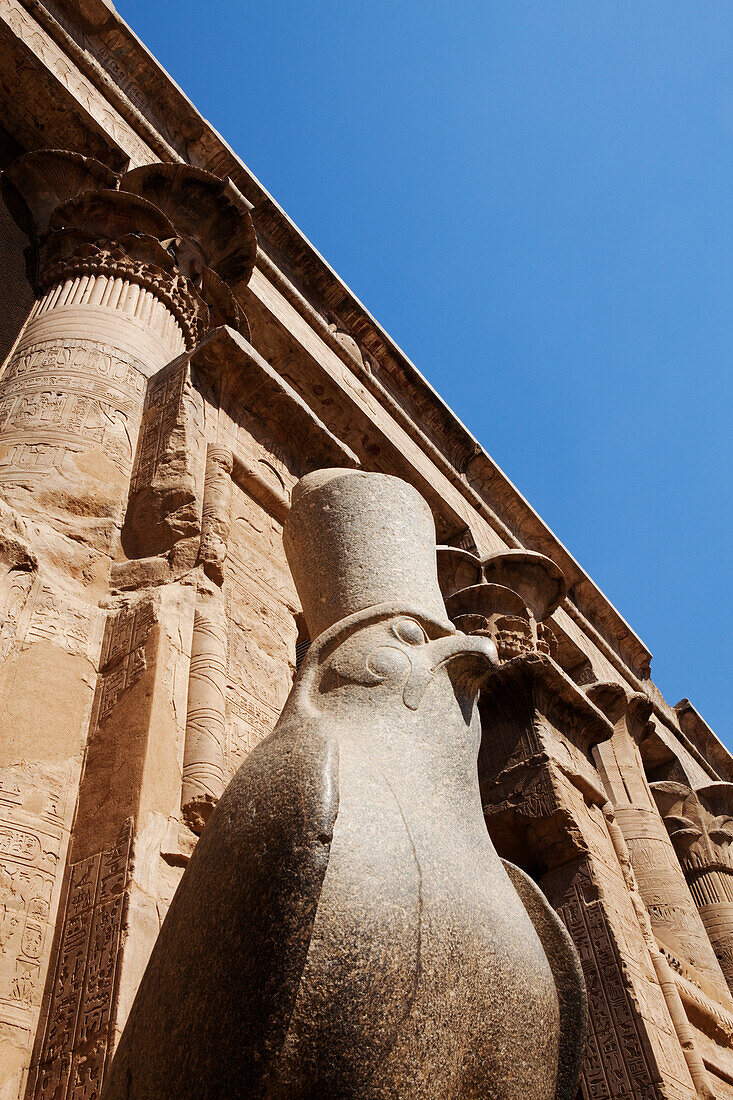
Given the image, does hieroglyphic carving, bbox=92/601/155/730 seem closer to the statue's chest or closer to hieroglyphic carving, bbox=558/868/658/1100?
the statue's chest

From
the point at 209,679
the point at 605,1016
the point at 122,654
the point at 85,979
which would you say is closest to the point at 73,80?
the point at 122,654

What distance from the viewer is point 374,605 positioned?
234cm

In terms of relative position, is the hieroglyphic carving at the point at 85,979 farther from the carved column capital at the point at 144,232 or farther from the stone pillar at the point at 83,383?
the carved column capital at the point at 144,232

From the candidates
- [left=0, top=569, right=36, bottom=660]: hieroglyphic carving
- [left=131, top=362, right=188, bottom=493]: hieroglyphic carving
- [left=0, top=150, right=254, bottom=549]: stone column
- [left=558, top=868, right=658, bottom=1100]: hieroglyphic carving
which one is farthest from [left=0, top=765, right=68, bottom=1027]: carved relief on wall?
[left=558, top=868, right=658, bottom=1100]: hieroglyphic carving

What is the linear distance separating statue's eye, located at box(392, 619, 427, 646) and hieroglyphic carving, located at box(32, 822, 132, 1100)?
0.97m

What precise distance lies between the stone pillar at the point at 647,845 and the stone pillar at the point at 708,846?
94 centimetres

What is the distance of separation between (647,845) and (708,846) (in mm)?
1993

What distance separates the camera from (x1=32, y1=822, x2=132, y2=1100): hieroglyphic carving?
86.7 inches

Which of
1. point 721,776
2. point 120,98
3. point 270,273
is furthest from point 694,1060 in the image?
point 721,776

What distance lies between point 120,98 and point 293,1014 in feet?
25.4

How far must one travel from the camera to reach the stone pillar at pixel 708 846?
9.50 meters

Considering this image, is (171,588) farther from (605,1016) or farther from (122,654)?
(605,1016)

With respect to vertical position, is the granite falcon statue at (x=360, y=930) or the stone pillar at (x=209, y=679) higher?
the stone pillar at (x=209, y=679)

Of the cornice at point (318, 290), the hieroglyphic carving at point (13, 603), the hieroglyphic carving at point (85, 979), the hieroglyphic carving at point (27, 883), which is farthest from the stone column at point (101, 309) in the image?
the cornice at point (318, 290)
